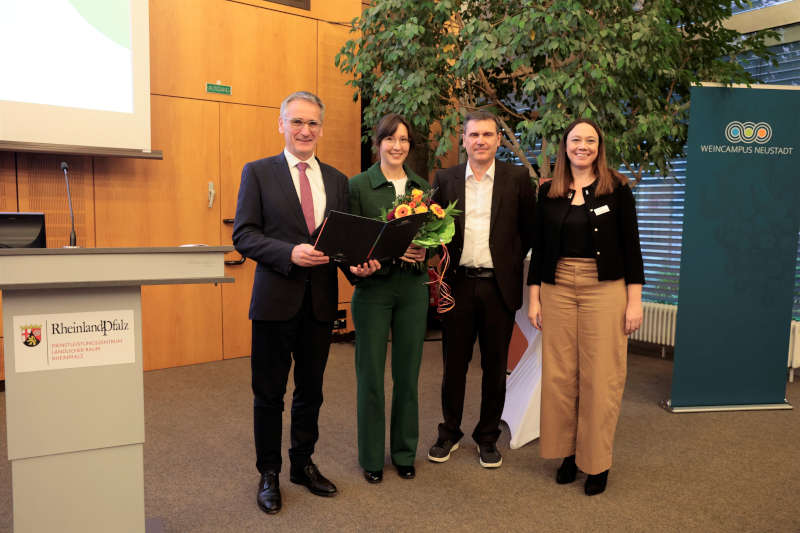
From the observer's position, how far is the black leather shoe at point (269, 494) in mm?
2453

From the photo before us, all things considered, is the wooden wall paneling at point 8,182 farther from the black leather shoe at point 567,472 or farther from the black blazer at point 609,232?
the black leather shoe at point 567,472

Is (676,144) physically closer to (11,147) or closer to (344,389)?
(344,389)

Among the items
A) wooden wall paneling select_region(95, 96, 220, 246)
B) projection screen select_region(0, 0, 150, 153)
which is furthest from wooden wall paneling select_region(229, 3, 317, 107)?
projection screen select_region(0, 0, 150, 153)

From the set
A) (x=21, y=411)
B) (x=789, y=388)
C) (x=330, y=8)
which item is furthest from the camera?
(x=330, y=8)

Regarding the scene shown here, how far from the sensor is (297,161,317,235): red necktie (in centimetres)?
240

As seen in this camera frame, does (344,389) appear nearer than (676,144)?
Yes

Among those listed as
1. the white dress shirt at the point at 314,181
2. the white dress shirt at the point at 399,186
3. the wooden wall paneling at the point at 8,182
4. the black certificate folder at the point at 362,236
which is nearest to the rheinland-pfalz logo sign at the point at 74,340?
the black certificate folder at the point at 362,236

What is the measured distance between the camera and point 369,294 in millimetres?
2619

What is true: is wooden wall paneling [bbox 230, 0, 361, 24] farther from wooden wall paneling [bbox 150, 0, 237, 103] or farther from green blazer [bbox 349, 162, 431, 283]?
green blazer [bbox 349, 162, 431, 283]

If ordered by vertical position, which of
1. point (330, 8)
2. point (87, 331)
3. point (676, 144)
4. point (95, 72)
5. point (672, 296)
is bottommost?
point (672, 296)

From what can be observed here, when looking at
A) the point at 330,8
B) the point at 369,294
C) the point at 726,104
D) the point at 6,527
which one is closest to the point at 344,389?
the point at 369,294

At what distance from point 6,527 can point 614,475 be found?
8.70ft

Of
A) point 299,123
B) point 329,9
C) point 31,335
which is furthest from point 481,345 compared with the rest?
point 329,9

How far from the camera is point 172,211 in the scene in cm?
491
